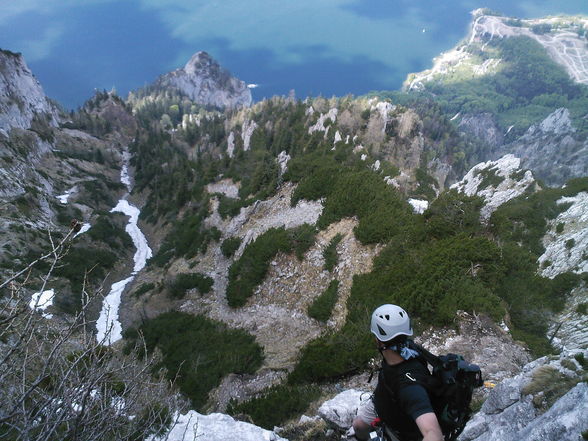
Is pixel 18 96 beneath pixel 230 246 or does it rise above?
above

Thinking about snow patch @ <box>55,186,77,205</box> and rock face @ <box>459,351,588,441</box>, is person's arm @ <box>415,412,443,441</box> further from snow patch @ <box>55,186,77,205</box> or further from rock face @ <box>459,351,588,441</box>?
snow patch @ <box>55,186,77,205</box>

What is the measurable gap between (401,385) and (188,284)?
3253 centimetres

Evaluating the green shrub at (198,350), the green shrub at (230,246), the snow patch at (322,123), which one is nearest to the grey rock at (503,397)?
the green shrub at (198,350)

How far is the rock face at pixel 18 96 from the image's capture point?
91.2 m

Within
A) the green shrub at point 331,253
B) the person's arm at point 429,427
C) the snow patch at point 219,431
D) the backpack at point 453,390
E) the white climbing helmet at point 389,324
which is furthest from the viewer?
the green shrub at point 331,253

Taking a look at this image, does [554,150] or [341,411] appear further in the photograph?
[554,150]

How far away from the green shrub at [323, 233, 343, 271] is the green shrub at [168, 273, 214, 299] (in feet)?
40.5

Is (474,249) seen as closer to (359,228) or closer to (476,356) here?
(476,356)

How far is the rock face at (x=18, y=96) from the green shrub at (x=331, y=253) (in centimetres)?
8789

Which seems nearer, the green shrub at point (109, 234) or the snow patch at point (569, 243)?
the snow patch at point (569, 243)

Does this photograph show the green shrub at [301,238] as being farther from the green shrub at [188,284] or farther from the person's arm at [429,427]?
the person's arm at [429,427]

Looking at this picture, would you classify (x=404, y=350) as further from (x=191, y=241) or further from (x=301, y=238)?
(x=191, y=241)

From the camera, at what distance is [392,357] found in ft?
15.5

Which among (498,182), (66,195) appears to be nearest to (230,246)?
(498,182)
